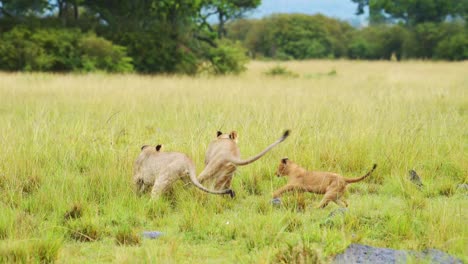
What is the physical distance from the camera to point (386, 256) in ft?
11.5

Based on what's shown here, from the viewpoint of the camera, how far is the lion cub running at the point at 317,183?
14.9ft

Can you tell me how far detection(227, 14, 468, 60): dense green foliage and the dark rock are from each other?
113 feet

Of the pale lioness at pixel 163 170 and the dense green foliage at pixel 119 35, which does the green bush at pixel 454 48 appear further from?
the pale lioness at pixel 163 170

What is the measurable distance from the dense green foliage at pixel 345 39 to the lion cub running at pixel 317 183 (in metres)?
33.3

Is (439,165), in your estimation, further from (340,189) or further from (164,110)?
(164,110)

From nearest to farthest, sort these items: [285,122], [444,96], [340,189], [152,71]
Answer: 1. [340,189]
2. [285,122]
3. [444,96]
4. [152,71]

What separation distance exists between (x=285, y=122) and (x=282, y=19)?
4453 centimetres

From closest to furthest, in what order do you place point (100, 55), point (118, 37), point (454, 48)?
point (100, 55), point (118, 37), point (454, 48)

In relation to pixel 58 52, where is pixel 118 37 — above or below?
above

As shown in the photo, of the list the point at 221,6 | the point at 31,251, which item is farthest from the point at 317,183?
the point at 221,6

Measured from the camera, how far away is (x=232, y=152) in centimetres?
475

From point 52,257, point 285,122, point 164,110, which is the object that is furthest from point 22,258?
point 164,110

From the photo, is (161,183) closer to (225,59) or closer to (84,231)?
(84,231)

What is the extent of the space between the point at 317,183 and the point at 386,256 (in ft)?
3.98
